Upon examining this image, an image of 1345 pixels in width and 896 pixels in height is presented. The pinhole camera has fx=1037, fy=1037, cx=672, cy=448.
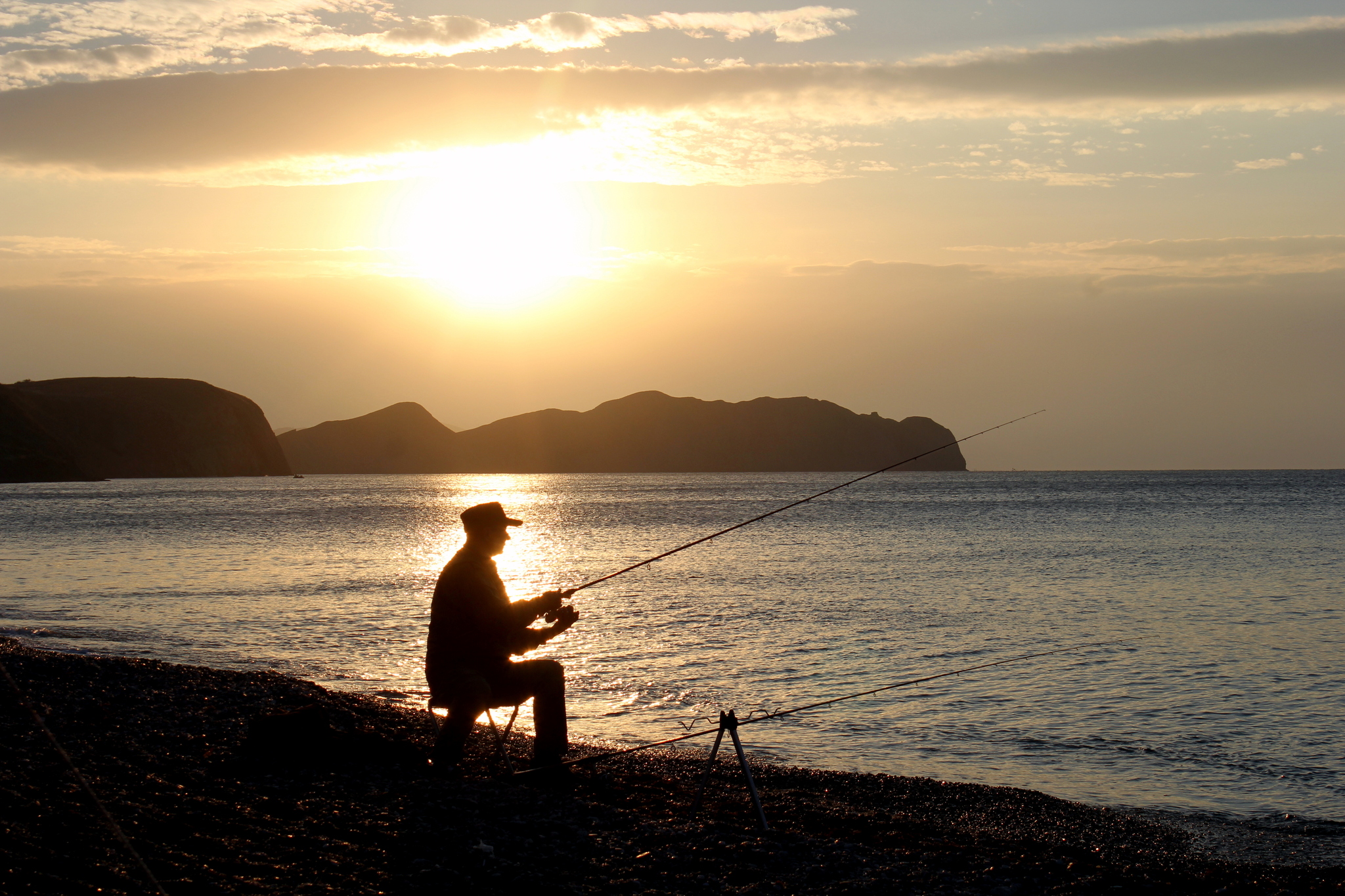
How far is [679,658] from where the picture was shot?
13.2 m

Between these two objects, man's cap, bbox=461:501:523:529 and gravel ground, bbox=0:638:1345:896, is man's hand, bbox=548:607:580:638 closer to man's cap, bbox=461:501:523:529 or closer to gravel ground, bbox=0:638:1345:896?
man's cap, bbox=461:501:523:529

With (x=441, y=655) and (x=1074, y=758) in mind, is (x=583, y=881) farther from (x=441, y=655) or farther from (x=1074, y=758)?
(x=1074, y=758)

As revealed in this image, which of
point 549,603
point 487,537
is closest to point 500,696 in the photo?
point 549,603

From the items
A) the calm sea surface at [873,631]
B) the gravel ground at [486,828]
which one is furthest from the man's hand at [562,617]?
the calm sea surface at [873,631]

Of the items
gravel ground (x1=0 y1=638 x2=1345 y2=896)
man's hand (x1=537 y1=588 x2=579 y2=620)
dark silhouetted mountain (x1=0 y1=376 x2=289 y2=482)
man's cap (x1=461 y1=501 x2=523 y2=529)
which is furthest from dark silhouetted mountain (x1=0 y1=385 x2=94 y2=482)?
man's hand (x1=537 y1=588 x2=579 y2=620)

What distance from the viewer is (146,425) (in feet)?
469

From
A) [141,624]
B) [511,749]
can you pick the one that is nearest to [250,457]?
→ [141,624]

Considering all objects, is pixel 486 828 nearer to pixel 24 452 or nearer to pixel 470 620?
pixel 470 620

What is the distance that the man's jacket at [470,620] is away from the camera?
20.7 ft

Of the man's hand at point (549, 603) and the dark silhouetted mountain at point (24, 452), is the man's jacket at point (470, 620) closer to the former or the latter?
the man's hand at point (549, 603)

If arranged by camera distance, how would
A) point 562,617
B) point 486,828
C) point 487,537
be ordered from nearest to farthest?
point 486,828 → point 487,537 → point 562,617

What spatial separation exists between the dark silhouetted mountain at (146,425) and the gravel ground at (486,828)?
5374 inches

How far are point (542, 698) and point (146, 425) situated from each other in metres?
154

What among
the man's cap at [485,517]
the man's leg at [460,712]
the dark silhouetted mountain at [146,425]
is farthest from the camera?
the dark silhouetted mountain at [146,425]
